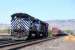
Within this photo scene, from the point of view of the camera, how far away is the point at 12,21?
119ft

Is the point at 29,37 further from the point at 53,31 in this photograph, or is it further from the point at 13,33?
the point at 53,31

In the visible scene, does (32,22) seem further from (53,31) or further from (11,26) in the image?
(53,31)

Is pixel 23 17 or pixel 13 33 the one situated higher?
pixel 23 17

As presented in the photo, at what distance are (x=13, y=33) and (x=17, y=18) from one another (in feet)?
8.36

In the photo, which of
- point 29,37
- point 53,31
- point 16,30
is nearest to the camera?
point 16,30

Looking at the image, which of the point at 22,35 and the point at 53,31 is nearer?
the point at 22,35

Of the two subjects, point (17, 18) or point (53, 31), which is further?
point (53, 31)

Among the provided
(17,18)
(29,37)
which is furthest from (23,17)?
(29,37)

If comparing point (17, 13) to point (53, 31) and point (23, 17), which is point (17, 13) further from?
point (53, 31)

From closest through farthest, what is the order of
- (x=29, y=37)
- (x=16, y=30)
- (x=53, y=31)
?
(x=16, y=30)
(x=29, y=37)
(x=53, y=31)

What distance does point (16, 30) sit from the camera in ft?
115

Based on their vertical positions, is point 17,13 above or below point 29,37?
above

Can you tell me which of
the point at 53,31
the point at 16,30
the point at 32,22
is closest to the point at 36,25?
the point at 32,22

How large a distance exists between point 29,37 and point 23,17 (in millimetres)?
3529
